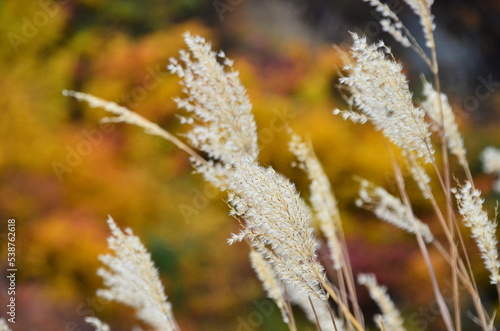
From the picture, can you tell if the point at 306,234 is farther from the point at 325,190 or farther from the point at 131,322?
the point at 131,322

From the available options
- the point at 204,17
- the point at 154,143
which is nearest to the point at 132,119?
the point at 154,143
